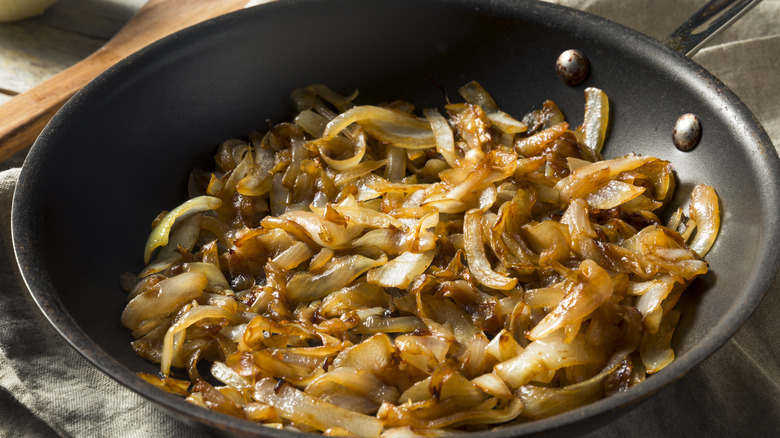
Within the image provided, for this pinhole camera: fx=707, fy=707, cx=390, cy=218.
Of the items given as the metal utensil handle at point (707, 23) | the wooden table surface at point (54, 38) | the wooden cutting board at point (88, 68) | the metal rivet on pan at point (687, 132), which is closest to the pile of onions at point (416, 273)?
the metal rivet on pan at point (687, 132)

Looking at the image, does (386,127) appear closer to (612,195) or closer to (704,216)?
(612,195)

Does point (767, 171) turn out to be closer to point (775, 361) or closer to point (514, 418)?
point (775, 361)

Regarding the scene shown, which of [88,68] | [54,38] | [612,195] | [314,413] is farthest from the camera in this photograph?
[54,38]

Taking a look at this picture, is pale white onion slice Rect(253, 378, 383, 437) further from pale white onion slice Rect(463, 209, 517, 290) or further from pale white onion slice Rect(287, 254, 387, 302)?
pale white onion slice Rect(463, 209, 517, 290)

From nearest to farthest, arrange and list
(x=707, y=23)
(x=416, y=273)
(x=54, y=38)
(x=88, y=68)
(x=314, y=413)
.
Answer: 1. (x=314, y=413)
2. (x=416, y=273)
3. (x=707, y=23)
4. (x=88, y=68)
5. (x=54, y=38)

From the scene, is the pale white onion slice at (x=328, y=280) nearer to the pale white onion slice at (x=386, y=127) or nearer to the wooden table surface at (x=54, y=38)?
the pale white onion slice at (x=386, y=127)

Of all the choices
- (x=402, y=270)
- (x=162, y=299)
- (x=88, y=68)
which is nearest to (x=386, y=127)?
(x=402, y=270)
